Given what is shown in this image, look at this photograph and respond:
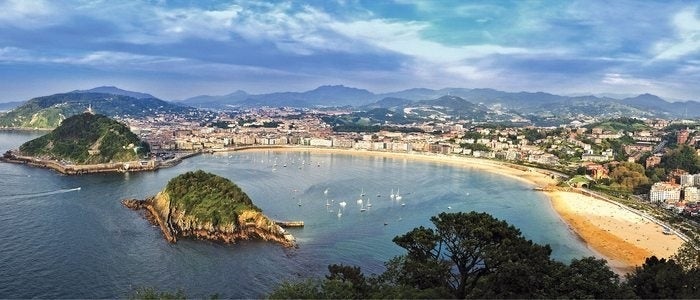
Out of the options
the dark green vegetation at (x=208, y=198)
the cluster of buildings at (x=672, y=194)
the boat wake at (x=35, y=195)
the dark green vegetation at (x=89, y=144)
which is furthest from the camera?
the dark green vegetation at (x=89, y=144)

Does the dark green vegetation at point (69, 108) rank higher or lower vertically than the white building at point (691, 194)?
higher

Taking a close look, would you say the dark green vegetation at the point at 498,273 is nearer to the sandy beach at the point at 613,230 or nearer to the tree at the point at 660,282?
the tree at the point at 660,282

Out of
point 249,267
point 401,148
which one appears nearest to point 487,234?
point 249,267

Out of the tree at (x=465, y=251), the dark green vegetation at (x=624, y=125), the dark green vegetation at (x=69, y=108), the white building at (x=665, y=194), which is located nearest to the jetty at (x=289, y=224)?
the tree at (x=465, y=251)

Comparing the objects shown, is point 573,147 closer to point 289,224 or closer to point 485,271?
point 289,224

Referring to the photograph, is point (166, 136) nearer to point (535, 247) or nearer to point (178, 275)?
point (178, 275)
